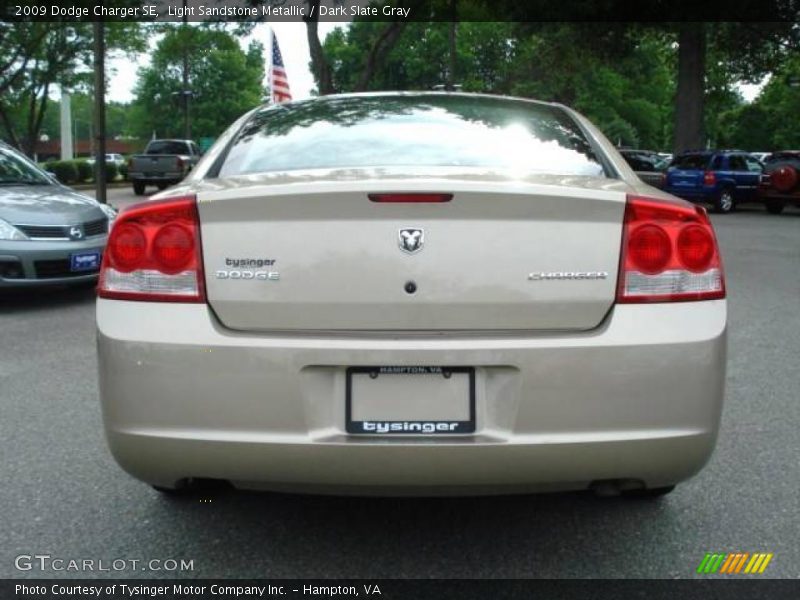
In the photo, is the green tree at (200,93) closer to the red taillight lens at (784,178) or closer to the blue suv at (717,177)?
the blue suv at (717,177)

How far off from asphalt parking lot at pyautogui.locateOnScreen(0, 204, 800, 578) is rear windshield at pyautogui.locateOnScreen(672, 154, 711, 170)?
19.5m

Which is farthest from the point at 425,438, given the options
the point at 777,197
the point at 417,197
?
the point at 777,197

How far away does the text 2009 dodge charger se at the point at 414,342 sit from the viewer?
2.45 meters

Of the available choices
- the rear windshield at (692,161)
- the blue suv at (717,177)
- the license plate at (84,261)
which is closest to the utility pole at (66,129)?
the rear windshield at (692,161)

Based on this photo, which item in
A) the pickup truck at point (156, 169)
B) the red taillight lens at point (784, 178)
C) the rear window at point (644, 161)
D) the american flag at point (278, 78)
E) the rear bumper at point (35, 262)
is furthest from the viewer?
the rear window at point (644, 161)

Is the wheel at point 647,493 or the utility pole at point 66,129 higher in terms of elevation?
the utility pole at point 66,129

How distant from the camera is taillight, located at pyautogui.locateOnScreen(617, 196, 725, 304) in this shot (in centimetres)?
254

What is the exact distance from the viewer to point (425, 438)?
8.04 ft

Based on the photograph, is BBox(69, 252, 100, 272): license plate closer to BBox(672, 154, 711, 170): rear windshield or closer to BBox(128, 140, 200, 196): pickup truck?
BBox(672, 154, 711, 170): rear windshield

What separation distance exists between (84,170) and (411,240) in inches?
1429

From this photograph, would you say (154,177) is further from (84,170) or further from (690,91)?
(690,91)

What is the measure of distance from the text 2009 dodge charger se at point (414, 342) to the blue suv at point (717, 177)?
68.8 ft

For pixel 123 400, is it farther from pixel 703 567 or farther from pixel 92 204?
pixel 92 204

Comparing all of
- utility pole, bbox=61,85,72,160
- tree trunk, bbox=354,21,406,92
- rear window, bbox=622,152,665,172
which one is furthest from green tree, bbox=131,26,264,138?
tree trunk, bbox=354,21,406,92
